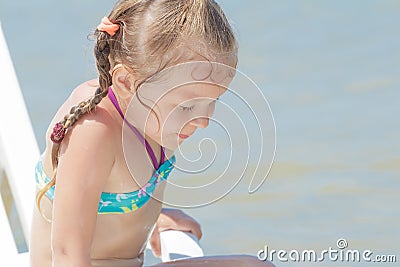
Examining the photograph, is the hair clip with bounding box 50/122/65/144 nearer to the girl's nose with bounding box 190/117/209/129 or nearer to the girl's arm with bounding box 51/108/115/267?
the girl's arm with bounding box 51/108/115/267

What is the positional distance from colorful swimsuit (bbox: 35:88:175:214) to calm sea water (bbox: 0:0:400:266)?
7 centimetres

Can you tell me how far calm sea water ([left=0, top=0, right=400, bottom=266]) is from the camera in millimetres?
2629

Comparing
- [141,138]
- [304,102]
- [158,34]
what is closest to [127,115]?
[141,138]

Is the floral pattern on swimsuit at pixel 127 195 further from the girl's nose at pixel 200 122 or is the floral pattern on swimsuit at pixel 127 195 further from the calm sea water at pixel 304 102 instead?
the girl's nose at pixel 200 122

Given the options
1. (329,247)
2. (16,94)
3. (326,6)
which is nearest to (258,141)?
(16,94)

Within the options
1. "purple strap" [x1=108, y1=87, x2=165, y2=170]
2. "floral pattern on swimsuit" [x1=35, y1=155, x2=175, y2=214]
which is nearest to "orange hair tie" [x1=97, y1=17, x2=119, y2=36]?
"purple strap" [x1=108, y1=87, x2=165, y2=170]

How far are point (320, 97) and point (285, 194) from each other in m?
0.67

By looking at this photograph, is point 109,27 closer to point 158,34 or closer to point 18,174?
point 158,34

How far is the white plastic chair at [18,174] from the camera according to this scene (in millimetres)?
1807

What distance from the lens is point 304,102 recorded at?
3389 millimetres

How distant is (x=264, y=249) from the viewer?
2523 mm

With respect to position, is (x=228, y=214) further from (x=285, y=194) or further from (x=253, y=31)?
(x=253, y=31)

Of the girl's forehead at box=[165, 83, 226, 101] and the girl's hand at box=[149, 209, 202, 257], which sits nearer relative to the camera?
the girl's forehead at box=[165, 83, 226, 101]

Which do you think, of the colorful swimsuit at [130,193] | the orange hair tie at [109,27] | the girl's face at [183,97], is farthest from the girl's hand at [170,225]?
the orange hair tie at [109,27]
